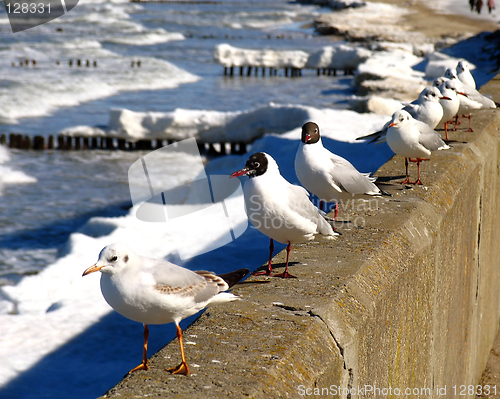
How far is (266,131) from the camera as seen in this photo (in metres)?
15.1

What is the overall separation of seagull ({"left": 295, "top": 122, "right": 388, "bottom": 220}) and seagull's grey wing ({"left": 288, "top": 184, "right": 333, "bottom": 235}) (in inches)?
18.9

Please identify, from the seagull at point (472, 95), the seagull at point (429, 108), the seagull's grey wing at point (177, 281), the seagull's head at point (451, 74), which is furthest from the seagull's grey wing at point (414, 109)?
the seagull's grey wing at point (177, 281)

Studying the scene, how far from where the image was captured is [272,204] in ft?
9.16

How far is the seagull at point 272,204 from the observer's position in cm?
279

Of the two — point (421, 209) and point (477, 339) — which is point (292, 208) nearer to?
point (421, 209)

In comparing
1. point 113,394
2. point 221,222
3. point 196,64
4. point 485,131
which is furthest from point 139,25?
point 113,394

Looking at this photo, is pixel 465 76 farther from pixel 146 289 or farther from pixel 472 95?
pixel 146 289

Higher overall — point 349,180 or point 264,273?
point 349,180

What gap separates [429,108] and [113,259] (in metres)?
3.70

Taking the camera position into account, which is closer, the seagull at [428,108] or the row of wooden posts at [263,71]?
the seagull at [428,108]

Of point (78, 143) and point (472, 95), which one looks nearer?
point (472, 95)

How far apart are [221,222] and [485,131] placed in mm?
4311

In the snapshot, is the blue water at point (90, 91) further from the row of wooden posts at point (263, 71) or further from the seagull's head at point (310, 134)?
the seagull's head at point (310, 134)

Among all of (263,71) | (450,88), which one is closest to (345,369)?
(450,88)
